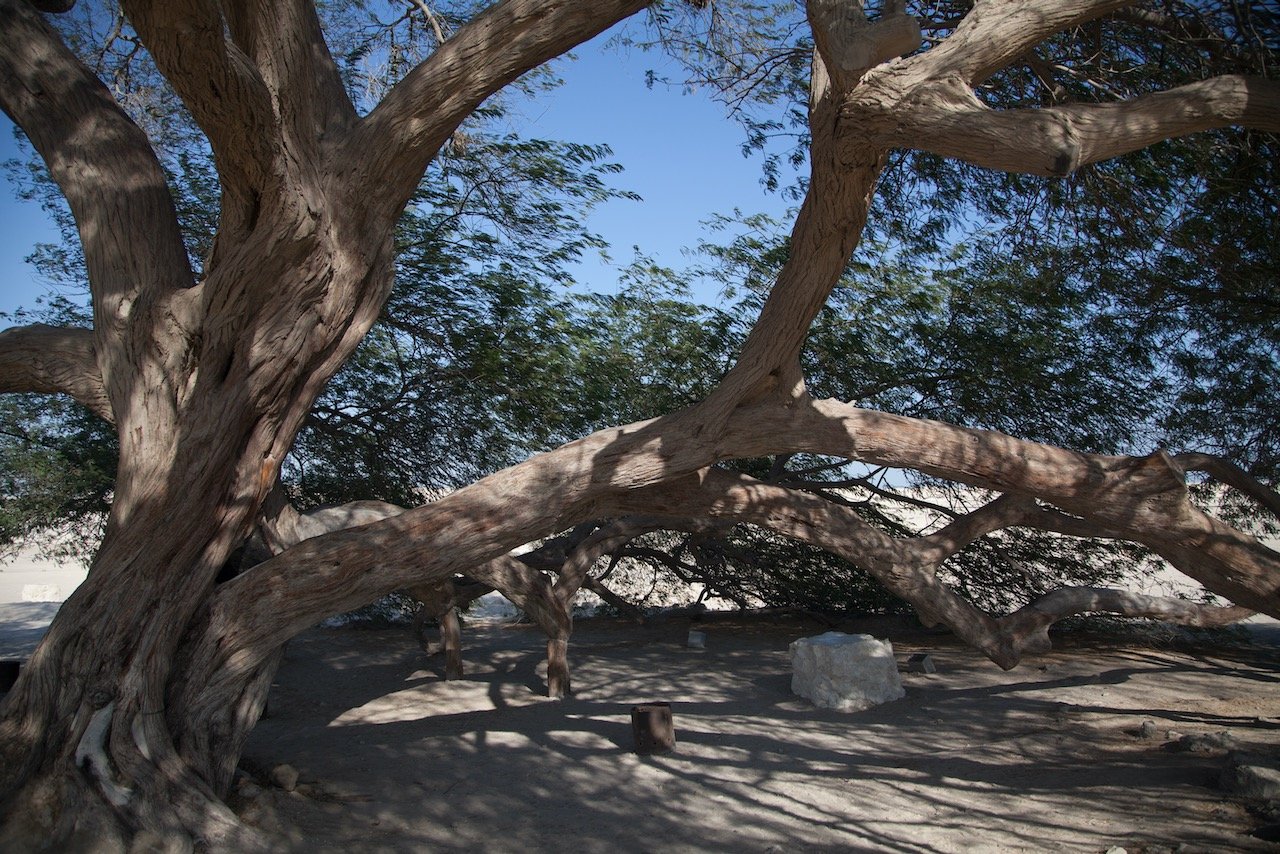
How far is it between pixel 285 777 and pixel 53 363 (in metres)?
2.60

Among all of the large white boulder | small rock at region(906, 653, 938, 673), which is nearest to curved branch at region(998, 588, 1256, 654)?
the large white boulder

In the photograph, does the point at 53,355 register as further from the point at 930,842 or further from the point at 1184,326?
the point at 1184,326

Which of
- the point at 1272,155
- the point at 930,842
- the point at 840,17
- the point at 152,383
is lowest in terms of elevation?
the point at 930,842

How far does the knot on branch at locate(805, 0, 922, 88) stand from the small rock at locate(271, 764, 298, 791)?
4.65m

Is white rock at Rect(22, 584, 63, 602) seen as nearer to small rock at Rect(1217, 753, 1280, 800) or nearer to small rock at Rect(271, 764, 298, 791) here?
small rock at Rect(271, 764, 298, 791)

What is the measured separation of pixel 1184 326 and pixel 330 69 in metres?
7.92

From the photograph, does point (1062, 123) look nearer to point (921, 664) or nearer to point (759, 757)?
point (759, 757)

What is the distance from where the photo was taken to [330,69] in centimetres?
489

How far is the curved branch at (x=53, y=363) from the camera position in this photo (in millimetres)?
5004

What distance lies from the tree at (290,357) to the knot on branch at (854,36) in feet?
0.05

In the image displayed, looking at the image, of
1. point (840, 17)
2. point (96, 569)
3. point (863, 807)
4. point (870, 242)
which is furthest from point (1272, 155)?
point (96, 569)

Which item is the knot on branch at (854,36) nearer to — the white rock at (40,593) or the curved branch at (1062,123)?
the curved branch at (1062,123)

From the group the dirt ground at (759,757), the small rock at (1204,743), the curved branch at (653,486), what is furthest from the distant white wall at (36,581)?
the small rock at (1204,743)

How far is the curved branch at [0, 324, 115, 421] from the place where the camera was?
5004mm
